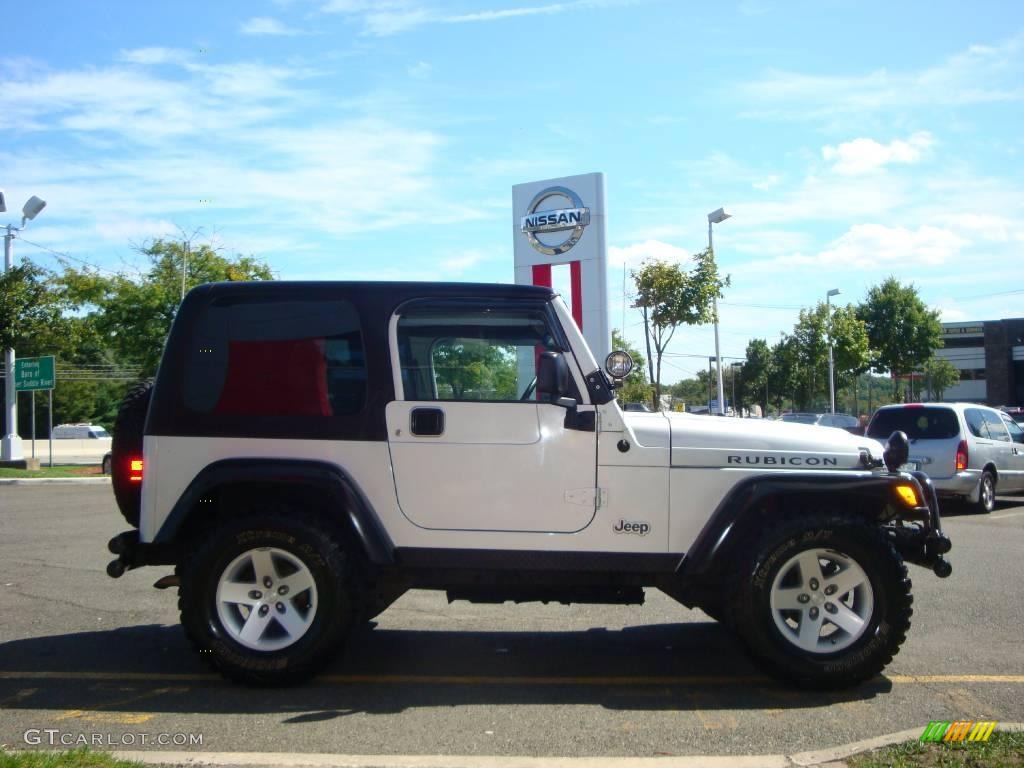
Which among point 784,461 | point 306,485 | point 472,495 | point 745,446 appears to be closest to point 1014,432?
point 784,461

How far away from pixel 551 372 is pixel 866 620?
2141mm

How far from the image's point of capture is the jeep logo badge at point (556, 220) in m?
18.5

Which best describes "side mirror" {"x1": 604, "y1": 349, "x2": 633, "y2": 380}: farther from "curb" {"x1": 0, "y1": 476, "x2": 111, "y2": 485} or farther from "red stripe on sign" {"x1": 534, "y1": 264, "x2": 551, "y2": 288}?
"curb" {"x1": 0, "y1": 476, "x2": 111, "y2": 485}

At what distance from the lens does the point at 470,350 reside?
5.36m

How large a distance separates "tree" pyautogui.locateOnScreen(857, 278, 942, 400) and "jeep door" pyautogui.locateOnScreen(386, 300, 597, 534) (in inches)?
2135

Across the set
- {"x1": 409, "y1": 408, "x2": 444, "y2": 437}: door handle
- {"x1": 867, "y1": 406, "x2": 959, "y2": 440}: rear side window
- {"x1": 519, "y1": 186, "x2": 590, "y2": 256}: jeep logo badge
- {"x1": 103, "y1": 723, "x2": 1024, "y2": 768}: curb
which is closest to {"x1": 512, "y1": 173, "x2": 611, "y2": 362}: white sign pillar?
{"x1": 519, "y1": 186, "x2": 590, "y2": 256}: jeep logo badge

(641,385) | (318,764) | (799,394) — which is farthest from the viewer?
(799,394)

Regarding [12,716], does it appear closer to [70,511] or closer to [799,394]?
[70,511]

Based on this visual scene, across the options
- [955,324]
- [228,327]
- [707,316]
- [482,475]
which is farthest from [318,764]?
[955,324]

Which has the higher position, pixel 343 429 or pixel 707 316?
pixel 707 316

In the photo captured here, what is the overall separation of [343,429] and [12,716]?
2133 millimetres

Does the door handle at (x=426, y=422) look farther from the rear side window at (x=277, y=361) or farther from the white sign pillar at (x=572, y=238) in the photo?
the white sign pillar at (x=572, y=238)

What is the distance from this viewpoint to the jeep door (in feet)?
16.8

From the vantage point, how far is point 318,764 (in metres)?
4.05
